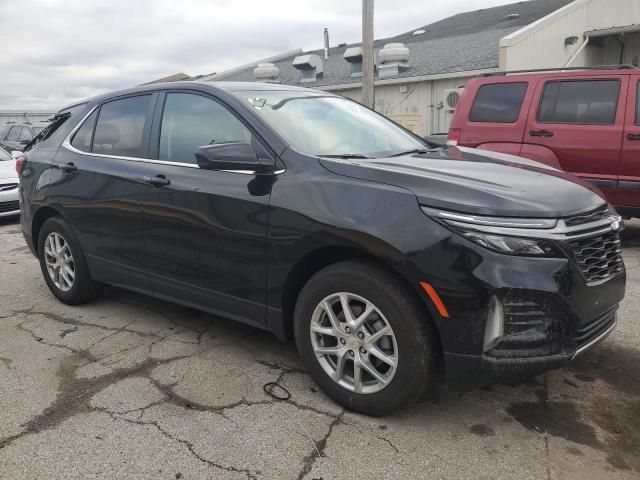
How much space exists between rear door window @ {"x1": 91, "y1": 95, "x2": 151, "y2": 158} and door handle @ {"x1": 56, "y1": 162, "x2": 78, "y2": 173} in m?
0.21

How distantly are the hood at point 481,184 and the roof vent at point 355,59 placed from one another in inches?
560

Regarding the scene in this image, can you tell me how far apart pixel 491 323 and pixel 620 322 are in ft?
7.13

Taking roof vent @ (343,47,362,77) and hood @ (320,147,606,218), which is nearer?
hood @ (320,147,606,218)

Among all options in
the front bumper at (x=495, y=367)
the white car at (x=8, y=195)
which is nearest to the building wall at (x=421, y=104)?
the white car at (x=8, y=195)

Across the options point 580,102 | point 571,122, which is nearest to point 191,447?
point 571,122

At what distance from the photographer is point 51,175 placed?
4.59 m

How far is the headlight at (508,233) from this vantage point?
246 cm

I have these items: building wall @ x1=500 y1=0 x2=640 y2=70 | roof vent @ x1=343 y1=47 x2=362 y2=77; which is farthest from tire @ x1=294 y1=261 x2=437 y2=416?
roof vent @ x1=343 y1=47 x2=362 y2=77

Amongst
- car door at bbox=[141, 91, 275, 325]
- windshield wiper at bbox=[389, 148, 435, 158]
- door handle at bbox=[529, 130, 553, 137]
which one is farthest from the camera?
door handle at bbox=[529, 130, 553, 137]

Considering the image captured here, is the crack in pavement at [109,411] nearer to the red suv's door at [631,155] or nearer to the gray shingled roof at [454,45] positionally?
the red suv's door at [631,155]

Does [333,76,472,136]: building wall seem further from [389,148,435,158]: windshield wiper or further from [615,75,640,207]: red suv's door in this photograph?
[389,148,435,158]: windshield wiper

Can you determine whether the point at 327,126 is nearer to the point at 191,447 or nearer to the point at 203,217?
the point at 203,217

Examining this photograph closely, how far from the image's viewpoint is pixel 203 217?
3375 millimetres

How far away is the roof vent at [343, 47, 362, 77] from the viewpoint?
16688 millimetres
